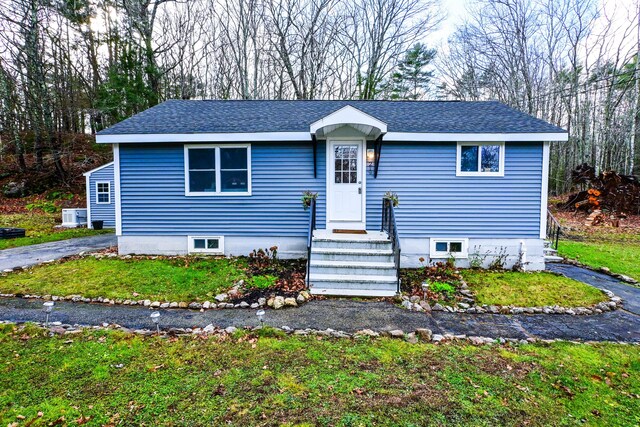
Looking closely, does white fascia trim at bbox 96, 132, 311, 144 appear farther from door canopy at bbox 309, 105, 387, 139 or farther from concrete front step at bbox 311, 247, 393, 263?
concrete front step at bbox 311, 247, 393, 263

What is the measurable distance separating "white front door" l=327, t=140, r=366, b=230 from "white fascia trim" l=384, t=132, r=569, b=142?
0.90m

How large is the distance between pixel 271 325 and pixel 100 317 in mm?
2596

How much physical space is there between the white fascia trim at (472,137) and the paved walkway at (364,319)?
3.71 m

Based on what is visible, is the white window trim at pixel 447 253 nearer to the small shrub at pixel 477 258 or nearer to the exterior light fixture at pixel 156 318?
the small shrub at pixel 477 258

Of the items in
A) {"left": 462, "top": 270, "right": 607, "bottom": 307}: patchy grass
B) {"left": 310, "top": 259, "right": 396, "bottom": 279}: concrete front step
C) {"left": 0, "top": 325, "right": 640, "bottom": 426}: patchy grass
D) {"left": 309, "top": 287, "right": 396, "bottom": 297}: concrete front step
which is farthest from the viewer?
{"left": 310, "top": 259, "right": 396, "bottom": 279}: concrete front step

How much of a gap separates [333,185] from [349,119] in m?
1.68

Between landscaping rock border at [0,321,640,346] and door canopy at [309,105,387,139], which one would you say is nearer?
landscaping rock border at [0,321,640,346]

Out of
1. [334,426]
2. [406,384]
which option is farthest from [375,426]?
[406,384]

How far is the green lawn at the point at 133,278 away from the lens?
5.38 meters

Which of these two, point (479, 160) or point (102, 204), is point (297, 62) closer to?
point (102, 204)

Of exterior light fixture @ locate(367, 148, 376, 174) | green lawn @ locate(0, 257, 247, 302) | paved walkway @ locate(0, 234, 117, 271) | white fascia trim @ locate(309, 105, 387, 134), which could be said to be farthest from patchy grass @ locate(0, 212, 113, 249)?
exterior light fixture @ locate(367, 148, 376, 174)

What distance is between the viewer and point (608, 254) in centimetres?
867

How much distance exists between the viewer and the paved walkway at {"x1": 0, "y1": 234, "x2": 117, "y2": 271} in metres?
7.25

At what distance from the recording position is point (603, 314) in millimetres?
4922
